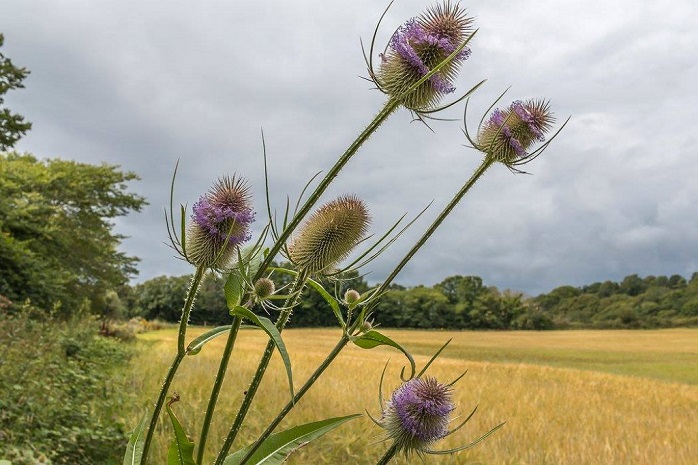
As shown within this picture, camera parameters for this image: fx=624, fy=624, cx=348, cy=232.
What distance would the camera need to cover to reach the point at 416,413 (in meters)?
2.21

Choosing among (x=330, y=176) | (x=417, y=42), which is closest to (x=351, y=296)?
(x=330, y=176)

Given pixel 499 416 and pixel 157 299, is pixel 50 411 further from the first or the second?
pixel 157 299

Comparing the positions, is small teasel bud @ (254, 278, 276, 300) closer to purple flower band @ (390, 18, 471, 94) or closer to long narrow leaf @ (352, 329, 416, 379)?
long narrow leaf @ (352, 329, 416, 379)

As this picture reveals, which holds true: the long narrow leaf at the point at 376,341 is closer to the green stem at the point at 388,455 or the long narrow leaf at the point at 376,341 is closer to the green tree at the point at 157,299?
the green stem at the point at 388,455

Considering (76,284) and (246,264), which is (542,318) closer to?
(76,284)

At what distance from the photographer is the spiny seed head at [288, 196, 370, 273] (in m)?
1.97

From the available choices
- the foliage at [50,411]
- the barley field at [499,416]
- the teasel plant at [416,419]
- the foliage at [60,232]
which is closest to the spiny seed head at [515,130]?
the teasel plant at [416,419]

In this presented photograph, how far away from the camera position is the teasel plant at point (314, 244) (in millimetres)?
1775

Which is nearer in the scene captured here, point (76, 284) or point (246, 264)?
point (246, 264)

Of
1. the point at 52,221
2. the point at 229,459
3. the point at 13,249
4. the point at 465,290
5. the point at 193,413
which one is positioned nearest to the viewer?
the point at 229,459

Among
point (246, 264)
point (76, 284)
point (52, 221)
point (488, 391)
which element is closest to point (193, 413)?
point (488, 391)

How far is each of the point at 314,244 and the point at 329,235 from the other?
61 mm

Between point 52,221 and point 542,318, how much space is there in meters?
47.3

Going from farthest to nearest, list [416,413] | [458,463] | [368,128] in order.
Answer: [458,463], [416,413], [368,128]
